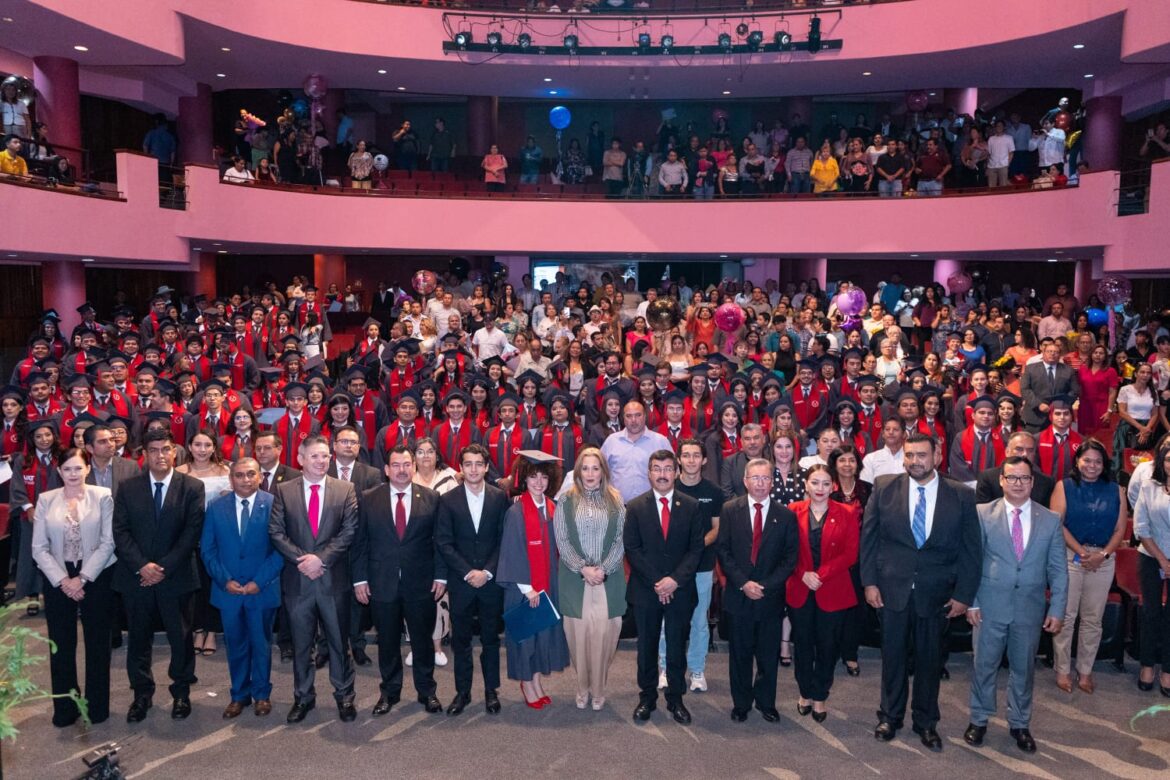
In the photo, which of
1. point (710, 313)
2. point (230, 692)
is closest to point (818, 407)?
point (710, 313)

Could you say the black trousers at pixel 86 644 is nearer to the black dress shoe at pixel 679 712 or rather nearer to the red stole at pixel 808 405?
the black dress shoe at pixel 679 712

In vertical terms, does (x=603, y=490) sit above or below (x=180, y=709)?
above

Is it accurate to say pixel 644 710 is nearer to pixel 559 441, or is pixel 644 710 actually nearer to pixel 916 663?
pixel 916 663

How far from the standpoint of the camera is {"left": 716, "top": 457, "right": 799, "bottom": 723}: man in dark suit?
241 inches

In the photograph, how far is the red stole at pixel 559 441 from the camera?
29.4 ft

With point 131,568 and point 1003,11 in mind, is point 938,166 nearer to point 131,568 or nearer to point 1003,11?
point 1003,11

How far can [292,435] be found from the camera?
906 centimetres

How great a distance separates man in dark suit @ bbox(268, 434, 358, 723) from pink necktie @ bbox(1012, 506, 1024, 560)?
163 inches

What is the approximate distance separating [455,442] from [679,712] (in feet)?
12.7

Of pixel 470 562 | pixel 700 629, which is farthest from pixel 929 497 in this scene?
pixel 470 562

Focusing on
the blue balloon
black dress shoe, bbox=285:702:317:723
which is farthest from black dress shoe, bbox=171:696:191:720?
the blue balloon

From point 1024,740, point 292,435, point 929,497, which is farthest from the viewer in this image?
point 292,435

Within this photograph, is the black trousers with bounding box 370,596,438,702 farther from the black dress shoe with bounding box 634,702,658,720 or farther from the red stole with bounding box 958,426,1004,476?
the red stole with bounding box 958,426,1004,476

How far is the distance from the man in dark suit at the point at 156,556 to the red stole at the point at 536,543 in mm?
2142
